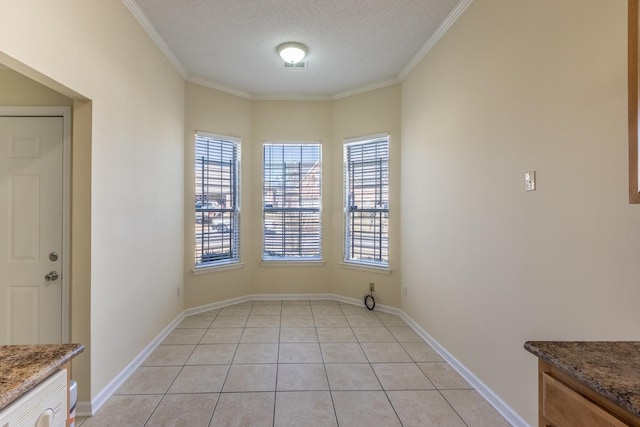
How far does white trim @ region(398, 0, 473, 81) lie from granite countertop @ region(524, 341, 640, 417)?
2.55 m

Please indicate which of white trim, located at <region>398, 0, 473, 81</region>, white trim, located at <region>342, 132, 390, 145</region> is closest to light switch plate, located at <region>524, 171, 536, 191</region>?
white trim, located at <region>398, 0, 473, 81</region>

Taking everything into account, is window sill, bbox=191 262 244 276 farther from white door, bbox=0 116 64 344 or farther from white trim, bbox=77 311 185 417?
white door, bbox=0 116 64 344

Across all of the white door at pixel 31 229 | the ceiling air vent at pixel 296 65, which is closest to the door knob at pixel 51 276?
the white door at pixel 31 229

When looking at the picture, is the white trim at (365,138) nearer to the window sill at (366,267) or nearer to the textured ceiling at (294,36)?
the textured ceiling at (294,36)

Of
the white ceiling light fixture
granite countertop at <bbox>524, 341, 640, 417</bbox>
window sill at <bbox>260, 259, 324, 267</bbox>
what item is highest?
the white ceiling light fixture

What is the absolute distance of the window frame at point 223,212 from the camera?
3895mm

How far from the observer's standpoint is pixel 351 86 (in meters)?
4.11

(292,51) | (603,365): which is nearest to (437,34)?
(292,51)

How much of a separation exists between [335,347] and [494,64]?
2.73 meters

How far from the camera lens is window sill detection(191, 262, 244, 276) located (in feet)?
12.7

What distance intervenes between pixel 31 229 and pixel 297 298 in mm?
3136

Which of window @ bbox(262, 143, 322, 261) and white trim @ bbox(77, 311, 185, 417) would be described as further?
window @ bbox(262, 143, 322, 261)

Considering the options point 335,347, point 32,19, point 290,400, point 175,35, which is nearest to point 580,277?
point 290,400

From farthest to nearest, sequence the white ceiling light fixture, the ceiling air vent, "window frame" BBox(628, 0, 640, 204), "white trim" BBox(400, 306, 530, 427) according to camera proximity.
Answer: the ceiling air vent → the white ceiling light fixture → "white trim" BBox(400, 306, 530, 427) → "window frame" BBox(628, 0, 640, 204)
